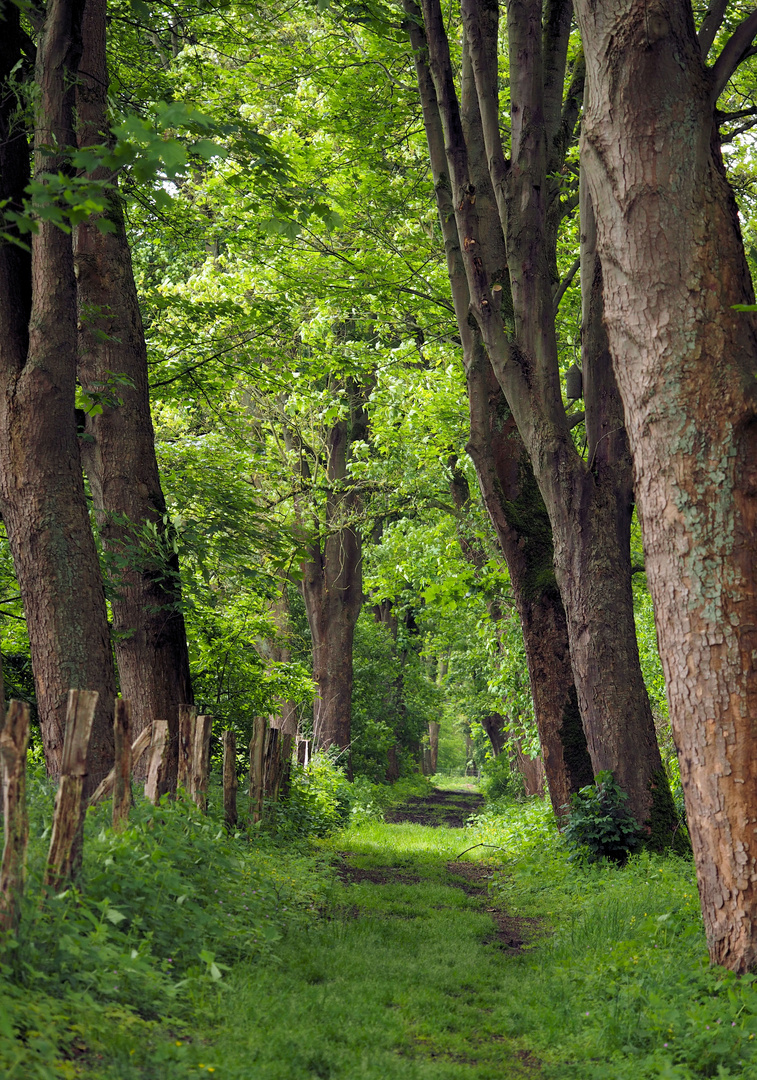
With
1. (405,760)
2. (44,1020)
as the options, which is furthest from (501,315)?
(405,760)

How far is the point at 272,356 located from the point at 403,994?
31.8ft

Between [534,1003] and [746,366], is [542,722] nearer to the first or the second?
[534,1003]

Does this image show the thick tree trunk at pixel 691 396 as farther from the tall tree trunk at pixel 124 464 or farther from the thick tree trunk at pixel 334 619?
the thick tree trunk at pixel 334 619

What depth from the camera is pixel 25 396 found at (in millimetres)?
6887

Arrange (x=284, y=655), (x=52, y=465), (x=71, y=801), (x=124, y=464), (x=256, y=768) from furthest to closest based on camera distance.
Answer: (x=284, y=655) < (x=256, y=768) < (x=124, y=464) < (x=52, y=465) < (x=71, y=801)

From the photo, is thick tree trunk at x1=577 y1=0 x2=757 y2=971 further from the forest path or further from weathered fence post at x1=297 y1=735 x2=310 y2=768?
weathered fence post at x1=297 y1=735 x2=310 y2=768

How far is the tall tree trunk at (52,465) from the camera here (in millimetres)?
6773

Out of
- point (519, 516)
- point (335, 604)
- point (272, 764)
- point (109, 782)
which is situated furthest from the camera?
point (335, 604)

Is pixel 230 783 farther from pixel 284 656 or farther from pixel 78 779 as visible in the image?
pixel 284 656

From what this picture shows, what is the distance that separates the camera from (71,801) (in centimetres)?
461

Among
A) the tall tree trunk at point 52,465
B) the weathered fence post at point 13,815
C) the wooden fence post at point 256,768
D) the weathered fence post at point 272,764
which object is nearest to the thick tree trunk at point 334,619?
the weathered fence post at point 272,764

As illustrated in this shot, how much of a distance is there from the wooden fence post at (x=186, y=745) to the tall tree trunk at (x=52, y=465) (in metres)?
0.62

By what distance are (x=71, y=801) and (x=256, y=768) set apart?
5868 millimetres

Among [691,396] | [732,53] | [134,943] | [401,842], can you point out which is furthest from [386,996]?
[401,842]
